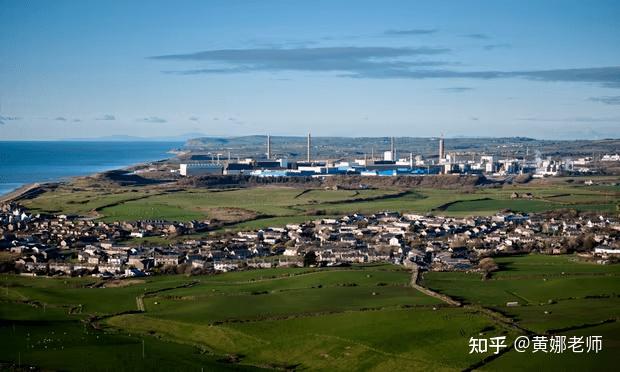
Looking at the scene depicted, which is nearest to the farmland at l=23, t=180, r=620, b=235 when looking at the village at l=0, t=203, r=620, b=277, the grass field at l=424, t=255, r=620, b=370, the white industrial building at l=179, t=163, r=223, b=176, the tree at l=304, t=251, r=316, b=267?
the village at l=0, t=203, r=620, b=277

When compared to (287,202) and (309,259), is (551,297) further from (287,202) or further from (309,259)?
(287,202)

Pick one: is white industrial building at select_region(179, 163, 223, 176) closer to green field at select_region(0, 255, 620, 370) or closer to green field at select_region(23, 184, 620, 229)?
green field at select_region(23, 184, 620, 229)

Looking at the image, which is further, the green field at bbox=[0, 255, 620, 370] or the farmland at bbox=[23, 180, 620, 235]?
the farmland at bbox=[23, 180, 620, 235]

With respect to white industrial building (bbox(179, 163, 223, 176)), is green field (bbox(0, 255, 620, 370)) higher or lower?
lower

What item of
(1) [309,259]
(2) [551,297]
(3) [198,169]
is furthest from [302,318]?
(3) [198,169]

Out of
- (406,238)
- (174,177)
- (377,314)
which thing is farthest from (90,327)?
(174,177)

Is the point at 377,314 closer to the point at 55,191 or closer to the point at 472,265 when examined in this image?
the point at 472,265
